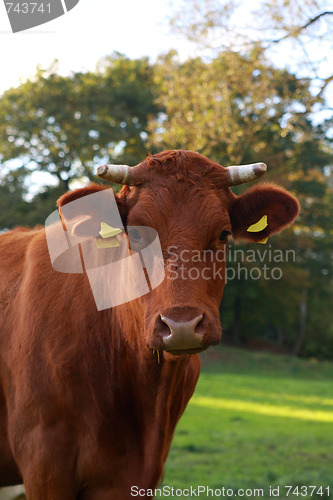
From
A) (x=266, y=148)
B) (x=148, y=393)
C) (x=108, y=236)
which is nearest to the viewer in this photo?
(x=108, y=236)

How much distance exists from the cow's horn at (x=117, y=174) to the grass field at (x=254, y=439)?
4.75 ft

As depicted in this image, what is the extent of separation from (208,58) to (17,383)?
6998mm

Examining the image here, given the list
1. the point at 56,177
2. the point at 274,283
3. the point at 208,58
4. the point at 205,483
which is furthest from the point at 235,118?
the point at 274,283

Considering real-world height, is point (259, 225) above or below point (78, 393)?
above

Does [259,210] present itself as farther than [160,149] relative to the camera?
No

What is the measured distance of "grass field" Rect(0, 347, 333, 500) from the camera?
7.80 meters

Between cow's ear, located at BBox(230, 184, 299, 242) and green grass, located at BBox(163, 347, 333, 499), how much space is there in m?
0.97

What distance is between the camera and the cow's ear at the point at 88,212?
12.0 ft

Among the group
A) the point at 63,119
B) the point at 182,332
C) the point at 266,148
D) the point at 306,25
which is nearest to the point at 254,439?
the point at 306,25

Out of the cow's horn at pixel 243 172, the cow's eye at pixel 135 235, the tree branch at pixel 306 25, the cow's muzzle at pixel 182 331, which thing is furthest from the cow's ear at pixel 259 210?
the tree branch at pixel 306 25

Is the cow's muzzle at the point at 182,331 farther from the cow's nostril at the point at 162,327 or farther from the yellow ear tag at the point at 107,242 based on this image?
the yellow ear tag at the point at 107,242

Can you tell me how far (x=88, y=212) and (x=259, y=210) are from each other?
124 centimetres

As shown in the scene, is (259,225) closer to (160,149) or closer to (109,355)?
(109,355)

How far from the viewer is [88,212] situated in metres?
3.70
